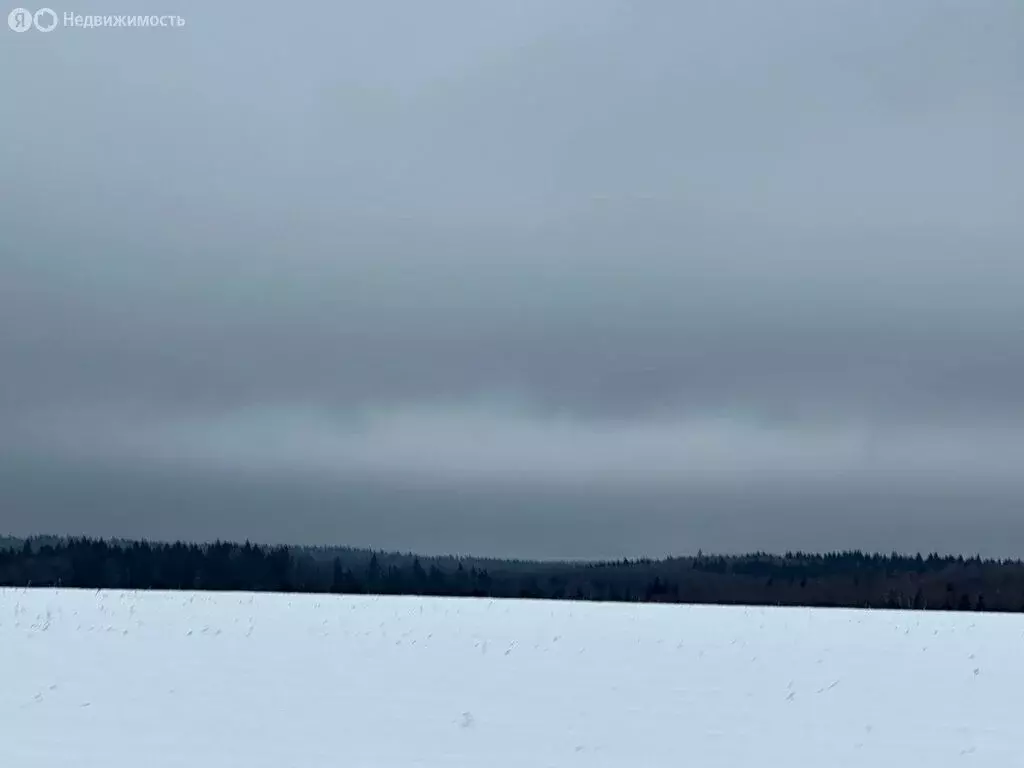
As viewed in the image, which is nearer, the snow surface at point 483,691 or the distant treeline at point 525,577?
the snow surface at point 483,691

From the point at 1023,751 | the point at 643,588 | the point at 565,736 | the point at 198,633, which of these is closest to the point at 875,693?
the point at 1023,751

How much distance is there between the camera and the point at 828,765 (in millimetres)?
10023

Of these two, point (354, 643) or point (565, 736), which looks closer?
point (565, 736)

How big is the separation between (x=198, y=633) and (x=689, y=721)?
1013 cm

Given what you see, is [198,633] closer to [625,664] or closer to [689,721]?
[625,664]

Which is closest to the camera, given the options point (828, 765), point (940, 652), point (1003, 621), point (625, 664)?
point (828, 765)

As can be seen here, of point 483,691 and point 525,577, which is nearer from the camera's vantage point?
point 483,691

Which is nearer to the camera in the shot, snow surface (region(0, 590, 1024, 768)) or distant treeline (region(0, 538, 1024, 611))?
snow surface (region(0, 590, 1024, 768))

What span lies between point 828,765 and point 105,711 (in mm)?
8371

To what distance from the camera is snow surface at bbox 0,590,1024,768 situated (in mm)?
10125

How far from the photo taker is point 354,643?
17.3 meters

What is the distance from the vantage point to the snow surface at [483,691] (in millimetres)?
10125

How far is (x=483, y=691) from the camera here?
43.8ft

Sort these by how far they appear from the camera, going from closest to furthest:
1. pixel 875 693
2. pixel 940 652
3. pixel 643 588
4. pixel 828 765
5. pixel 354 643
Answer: pixel 828 765
pixel 875 693
pixel 354 643
pixel 940 652
pixel 643 588
